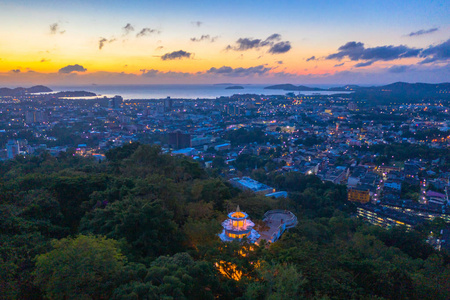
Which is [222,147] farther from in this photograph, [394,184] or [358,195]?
[394,184]

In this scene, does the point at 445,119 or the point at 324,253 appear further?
the point at 445,119

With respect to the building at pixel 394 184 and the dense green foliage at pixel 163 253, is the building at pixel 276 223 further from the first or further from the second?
the building at pixel 394 184

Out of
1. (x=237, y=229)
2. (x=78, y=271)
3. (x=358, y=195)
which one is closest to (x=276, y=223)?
(x=237, y=229)

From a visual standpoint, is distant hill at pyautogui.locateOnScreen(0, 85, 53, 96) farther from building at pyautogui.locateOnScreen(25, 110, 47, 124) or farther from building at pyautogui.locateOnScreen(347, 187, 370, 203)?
building at pyautogui.locateOnScreen(347, 187, 370, 203)

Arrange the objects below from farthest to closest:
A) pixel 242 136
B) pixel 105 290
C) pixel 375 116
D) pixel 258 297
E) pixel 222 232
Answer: pixel 375 116, pixel 242 136, pixel 222 232, pixel 258 297, pixel 105 290

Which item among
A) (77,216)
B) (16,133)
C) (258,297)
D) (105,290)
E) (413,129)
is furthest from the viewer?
(413,129)

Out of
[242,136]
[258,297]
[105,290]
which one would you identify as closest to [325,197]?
[258,297]

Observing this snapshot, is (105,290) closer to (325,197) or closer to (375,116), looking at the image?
(325,197)
